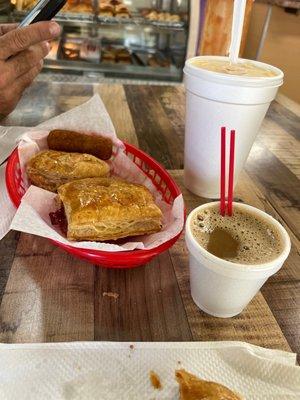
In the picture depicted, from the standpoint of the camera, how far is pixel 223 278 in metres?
0.58

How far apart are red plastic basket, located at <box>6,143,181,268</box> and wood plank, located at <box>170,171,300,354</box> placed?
10 cm

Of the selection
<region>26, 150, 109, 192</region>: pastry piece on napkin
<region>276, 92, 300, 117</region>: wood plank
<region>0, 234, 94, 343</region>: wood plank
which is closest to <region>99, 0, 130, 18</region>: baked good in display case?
<region>276, 92, 300, 117</region>: wood plank

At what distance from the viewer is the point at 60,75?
287 cm

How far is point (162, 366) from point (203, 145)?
56 cm

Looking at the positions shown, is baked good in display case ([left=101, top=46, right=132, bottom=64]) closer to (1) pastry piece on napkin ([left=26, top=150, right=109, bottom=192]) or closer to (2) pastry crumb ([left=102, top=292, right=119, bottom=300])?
(1) pastry piece on napkin ([left=26, top=150, right=109, bottom=192])

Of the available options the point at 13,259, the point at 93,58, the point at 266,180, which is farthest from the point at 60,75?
the point at 13,259

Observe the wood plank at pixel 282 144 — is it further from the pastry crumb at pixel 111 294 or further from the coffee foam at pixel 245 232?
the pastry crumb at pixel 111 294

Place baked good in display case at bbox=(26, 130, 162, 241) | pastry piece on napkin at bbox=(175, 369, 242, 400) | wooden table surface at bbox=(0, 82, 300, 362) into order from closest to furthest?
pastry piece on napkin at bbox=(175, 369, 242, 400)
wooden table surface at bbox=(0, 82, 300, 362)
baked good in display case at bbox=(26, 130, 162, 241)

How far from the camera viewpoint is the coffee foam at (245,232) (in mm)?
603

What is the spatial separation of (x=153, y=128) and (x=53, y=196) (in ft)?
2.13

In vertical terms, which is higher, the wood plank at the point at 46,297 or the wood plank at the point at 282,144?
the wood plank at the point at 46,297

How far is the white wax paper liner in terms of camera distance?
0.66 meters

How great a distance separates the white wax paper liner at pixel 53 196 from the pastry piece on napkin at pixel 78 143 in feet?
0.10

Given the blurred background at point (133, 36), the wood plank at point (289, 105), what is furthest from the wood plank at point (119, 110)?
the blurred background at point (133, 36)
